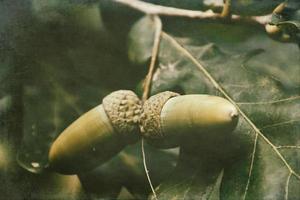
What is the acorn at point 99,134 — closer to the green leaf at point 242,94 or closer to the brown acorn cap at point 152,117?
the brown acorn cap at point 152,117

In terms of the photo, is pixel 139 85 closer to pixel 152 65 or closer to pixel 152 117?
pixel 152 65

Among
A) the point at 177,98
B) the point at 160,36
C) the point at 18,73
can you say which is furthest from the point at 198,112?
the point at 18,73

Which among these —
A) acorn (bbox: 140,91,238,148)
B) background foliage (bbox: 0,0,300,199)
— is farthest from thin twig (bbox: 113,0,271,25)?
acorn (bbox: 140,91,238,148)

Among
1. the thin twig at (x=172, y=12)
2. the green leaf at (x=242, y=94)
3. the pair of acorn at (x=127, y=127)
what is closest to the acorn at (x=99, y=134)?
the pair of acorn at (x=127, y=127)

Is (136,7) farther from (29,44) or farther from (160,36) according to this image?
(29,44)

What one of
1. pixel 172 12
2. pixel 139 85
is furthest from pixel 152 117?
pixel 172 12

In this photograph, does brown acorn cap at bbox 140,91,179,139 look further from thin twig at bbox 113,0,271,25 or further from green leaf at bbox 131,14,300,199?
thin twig at bbox 113,0,271,25
